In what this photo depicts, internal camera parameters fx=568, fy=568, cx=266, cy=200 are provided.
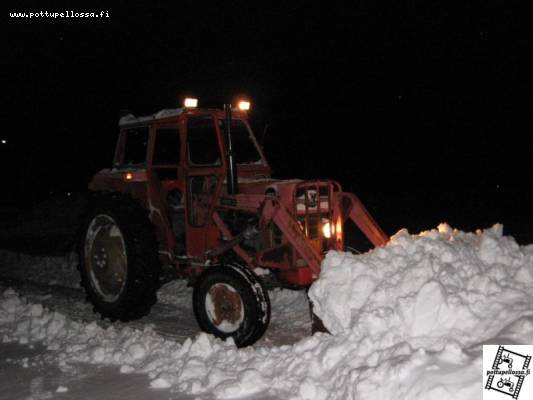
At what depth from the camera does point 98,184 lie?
26.2 feet

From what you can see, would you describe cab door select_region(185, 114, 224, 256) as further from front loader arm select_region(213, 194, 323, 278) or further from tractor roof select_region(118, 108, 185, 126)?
front loader arm select_region(213, 194, 323, 278)

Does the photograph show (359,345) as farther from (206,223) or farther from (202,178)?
(202,178)

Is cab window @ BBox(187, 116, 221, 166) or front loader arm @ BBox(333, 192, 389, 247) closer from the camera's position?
front loader arm @ BBox(333, 192, 389, 247)

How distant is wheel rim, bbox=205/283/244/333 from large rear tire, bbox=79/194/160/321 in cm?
103

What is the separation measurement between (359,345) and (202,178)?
3079mm

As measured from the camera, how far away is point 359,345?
4527 mm

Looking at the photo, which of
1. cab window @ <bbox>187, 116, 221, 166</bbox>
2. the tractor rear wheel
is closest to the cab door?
cab window @ <bbox>187, 116, 221, 166</bbox>

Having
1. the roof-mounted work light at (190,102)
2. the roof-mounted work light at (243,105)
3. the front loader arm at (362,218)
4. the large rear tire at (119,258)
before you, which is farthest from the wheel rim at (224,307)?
the roof-mounted work light at (243,105)

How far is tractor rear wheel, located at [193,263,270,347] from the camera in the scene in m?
5.44

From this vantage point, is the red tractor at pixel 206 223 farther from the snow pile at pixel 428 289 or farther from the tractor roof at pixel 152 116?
the snow pile at pixel 428 289

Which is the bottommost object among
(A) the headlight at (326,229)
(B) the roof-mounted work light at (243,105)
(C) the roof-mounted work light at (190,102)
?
(A) the headlight at (326,229)

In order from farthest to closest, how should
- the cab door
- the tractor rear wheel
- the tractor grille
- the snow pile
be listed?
the cab door → the tractor grille → the tractor rear wheel → the snow pile

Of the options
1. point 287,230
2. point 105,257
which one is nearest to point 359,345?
point 287,230

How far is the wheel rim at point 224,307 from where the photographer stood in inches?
222
